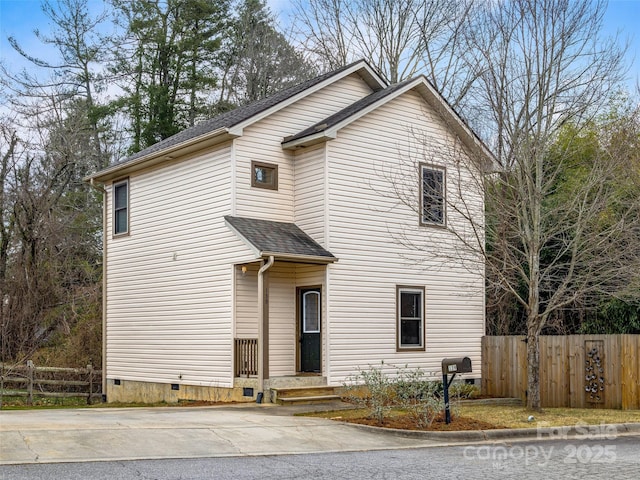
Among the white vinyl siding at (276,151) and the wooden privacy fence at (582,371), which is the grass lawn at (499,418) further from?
the white vinyl siding at (276,151)

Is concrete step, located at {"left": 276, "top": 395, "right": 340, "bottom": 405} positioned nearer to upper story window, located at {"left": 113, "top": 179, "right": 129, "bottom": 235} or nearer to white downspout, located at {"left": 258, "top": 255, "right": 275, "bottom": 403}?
white downspout, located at {"left": 258, "top": 255, "right": 275, "bottom": 403}

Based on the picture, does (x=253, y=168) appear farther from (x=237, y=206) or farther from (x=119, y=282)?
(x=119, y=282)

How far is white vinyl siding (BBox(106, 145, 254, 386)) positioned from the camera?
1905 centimetres

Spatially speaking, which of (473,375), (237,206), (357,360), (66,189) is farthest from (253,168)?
(66,189)

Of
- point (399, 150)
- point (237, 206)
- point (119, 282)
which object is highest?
point (399, 150)

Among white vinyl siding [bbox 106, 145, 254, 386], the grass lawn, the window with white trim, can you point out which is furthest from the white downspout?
the window with white trim

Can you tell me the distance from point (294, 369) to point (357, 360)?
1.63m

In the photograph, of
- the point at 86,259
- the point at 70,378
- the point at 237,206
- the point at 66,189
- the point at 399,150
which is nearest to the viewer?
the point at 237,206

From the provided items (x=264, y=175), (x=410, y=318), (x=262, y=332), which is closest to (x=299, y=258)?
(x=262, y=332)

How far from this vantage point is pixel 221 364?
Answer: 741 inches

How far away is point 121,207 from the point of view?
76.5 ft

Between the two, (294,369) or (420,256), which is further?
(420,256)

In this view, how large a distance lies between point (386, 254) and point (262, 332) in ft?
13.8

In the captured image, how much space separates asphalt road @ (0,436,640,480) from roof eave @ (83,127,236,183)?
9.59 m
